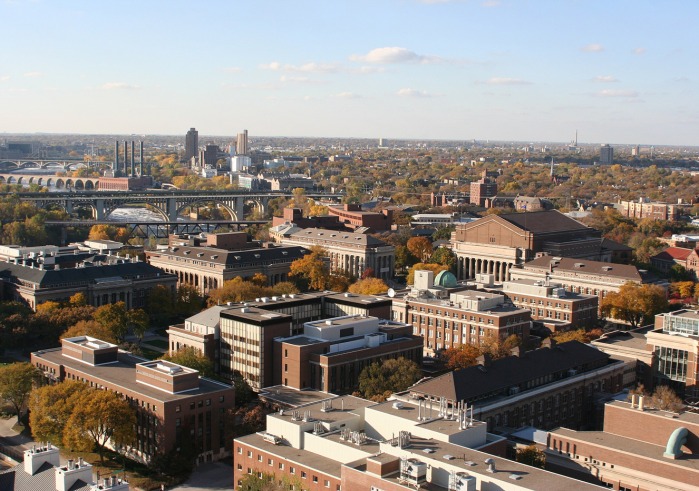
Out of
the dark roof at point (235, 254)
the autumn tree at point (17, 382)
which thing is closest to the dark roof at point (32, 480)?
the autumn tree at point (17, 382)

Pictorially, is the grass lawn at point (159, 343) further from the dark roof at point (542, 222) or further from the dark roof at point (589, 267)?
the dark roof at point (542, 222)

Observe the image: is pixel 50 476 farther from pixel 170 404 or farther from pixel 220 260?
pixel 220 260

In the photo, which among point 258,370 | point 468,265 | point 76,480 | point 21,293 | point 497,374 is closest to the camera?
point 76,480

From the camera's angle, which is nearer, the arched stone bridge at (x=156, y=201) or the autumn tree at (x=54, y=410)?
the autumn tree at (x=54, y=410)

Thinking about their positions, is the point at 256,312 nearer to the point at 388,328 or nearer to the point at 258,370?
the point at 258,370

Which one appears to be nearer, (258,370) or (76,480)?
(76,480)

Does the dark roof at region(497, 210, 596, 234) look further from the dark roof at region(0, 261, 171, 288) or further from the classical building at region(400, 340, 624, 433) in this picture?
the classical building at region(400, 340, 624, 433)

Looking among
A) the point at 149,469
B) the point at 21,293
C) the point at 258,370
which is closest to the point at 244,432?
the point at 149,469

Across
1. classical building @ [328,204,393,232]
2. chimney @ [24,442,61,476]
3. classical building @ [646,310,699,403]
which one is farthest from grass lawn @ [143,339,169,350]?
classical building @ [328,204,393,232]
